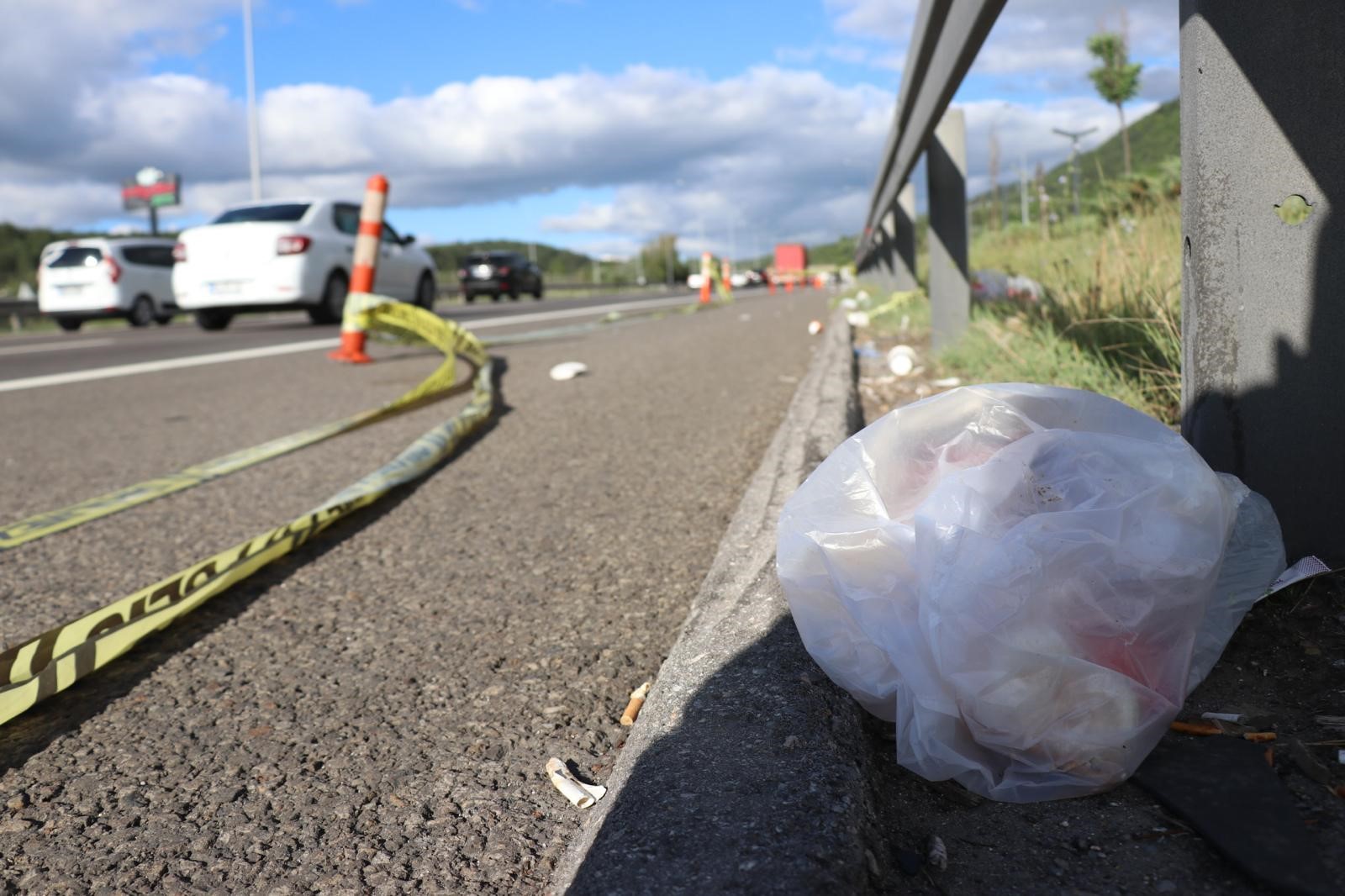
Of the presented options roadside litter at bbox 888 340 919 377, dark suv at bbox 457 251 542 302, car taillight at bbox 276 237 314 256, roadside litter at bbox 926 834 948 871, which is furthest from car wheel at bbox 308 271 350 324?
dark suv at bbox 457 251 542 302

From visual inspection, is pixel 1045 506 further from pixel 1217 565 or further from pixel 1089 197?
pixel 1089 197

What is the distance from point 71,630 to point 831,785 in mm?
1461

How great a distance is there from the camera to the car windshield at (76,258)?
A: 1744 cm

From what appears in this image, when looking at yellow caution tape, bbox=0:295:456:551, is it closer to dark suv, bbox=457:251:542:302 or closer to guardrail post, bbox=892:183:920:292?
guardrail post, bbox=892:183:920:292

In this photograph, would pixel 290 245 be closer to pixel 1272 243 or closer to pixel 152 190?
pixel 1272 243

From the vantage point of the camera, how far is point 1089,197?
19.4ft

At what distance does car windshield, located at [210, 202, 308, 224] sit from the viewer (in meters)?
11.8

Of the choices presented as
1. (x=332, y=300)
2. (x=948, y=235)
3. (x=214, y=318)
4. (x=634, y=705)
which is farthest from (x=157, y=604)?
(x=214, y=318)

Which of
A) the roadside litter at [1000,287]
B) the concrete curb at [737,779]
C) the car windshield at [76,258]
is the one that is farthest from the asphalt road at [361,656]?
the car windshield at [76,258]

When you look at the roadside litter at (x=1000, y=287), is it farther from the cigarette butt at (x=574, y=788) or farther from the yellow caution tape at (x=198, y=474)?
the cigarette butt at (x=574, y=788)

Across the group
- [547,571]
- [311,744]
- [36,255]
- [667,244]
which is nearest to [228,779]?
[311,744]

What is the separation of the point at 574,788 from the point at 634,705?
0.87 ft

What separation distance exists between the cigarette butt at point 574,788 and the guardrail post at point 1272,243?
116 centimetres

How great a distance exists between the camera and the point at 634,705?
171 cm
